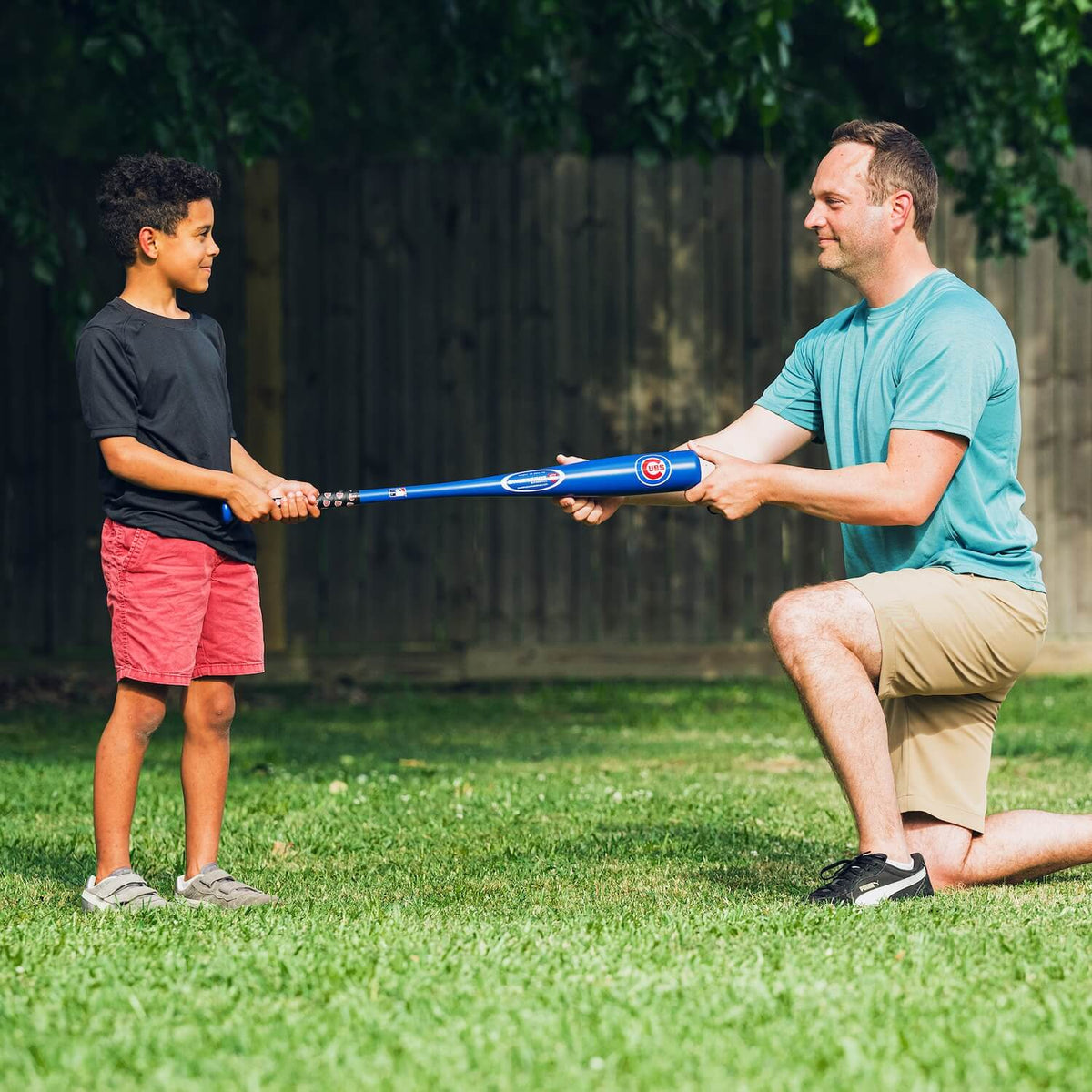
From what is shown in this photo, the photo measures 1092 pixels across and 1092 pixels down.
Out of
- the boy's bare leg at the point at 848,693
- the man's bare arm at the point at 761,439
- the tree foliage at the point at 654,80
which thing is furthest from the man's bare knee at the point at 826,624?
the tree foliage at the point at 654,80

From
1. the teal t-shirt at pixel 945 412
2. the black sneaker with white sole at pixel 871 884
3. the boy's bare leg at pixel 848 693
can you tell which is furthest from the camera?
the teal t-shirt at pixel 945 412

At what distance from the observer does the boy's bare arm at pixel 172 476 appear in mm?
4184

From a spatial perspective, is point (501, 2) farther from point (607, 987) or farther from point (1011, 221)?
point (607, 987)

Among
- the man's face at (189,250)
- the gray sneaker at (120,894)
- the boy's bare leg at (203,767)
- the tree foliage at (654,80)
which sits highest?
the tree foliage at (654,80)

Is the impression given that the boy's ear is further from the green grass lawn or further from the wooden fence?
the wooden fence

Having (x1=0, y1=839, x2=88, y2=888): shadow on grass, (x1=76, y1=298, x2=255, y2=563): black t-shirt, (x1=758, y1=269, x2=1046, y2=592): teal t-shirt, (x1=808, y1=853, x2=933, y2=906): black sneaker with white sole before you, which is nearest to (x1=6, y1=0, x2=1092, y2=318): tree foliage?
(x1=758, y1=269, x2=1046, y2=592): teal t-shirt

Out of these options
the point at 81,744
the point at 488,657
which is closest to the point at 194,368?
the point at 81,744

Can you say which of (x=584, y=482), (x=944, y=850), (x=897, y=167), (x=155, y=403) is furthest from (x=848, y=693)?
(x=155, y=403)

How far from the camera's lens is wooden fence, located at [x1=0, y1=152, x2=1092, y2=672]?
9180mm

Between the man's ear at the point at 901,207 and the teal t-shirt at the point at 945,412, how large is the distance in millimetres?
172

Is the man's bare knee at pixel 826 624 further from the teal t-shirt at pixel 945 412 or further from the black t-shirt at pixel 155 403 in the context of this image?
the black t-shirt at pixel 155 403

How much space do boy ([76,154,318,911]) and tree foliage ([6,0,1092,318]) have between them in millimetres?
2830

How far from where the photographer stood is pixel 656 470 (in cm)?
436

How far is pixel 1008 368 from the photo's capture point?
4328mm
